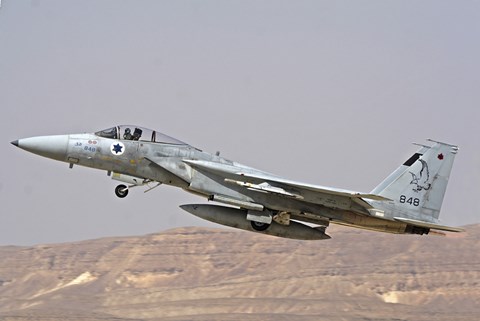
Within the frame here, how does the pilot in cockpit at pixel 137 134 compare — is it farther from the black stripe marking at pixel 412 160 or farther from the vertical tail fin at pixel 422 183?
the black stripe marking at pixel 412 160

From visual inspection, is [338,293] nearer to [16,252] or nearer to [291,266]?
[291,266]

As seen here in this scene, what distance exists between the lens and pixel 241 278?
157250mm

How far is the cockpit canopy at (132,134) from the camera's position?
31016 mm

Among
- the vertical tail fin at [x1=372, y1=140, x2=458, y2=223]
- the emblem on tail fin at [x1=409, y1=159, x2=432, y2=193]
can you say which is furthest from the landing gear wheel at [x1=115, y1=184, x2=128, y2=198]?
the emblem on tail fin at [x1=409, y1=159, x2=432, y2=193]

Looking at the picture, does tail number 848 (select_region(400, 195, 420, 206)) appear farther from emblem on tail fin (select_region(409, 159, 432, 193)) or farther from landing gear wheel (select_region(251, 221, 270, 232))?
landing gear wheel (select_region(251, 221, 270, 232))

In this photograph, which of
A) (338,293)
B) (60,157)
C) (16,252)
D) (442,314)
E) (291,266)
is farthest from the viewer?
(16,252)

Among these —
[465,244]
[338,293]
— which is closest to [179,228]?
[338,293]

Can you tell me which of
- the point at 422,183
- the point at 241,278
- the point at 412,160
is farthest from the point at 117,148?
the point at 241,278

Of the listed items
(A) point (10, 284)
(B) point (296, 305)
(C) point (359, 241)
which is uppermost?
(C) point (359, 241)

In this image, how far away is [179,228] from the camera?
175 meters

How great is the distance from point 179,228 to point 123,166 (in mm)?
145240

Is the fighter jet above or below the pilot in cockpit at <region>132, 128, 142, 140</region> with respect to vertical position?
below

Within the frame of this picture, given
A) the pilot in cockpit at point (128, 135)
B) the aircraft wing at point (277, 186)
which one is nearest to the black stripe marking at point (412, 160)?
the aircraft wing at point (277, 186)

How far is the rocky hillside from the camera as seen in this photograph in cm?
14075
